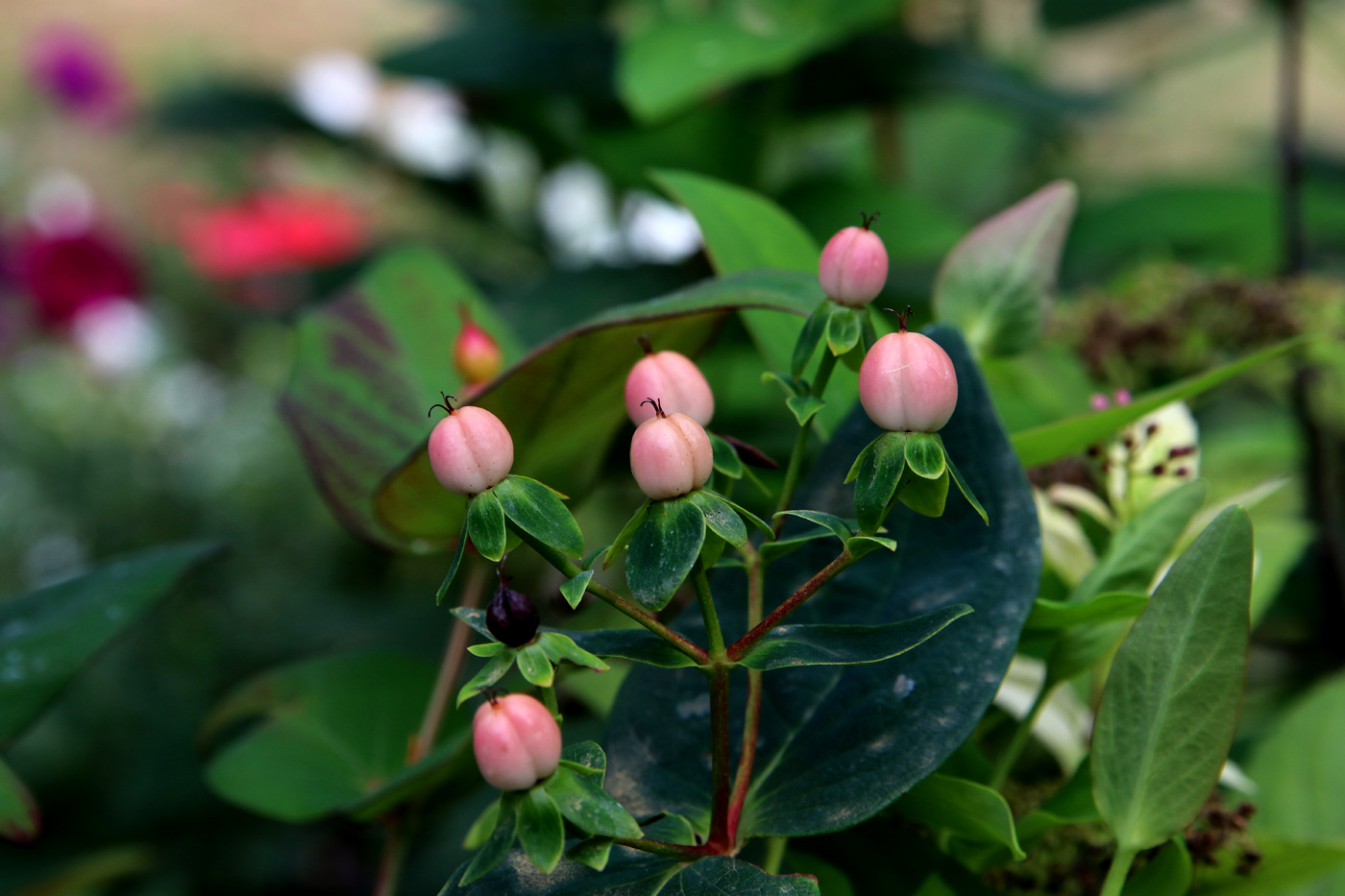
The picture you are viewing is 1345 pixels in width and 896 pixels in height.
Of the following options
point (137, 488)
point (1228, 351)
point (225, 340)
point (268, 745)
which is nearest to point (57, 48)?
point (225, 340)

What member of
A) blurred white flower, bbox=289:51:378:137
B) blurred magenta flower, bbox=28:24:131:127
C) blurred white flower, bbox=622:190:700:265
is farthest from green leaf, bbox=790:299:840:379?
blurred magenta flower, bbox=28:24:131:127

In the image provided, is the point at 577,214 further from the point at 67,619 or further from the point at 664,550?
the point at 664,550

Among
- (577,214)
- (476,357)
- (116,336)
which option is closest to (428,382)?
(476,357)

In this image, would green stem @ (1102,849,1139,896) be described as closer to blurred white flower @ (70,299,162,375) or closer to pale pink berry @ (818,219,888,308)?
pale pink berry @ (818,219,888,308)

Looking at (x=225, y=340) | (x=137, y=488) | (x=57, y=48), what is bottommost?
(x=225, y=340)

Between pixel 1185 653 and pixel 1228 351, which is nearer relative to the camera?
pixel 1185 653

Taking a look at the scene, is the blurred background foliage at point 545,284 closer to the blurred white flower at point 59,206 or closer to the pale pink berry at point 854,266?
the blurred white flower at point 59,206

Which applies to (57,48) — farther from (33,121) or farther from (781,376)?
(781,376)
